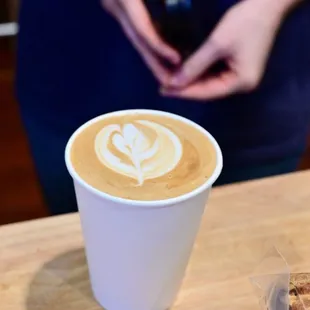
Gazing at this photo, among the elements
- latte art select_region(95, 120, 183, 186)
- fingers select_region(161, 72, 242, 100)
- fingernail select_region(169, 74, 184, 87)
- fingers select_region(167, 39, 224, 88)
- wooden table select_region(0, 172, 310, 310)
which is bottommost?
wooden table select_region(0, 172, 310, 310)

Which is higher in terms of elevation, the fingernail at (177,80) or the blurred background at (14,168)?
the fingernail at (177,80)

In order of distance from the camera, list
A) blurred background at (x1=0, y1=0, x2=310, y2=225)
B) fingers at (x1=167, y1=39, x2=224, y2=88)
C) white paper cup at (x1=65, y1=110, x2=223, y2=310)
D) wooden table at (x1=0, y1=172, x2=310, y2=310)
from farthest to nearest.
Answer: blurred background at (x1=0, y1=0, x2=310, y2=225)
fingers at (x1=167, y1=39, x2=224, y2=88)
wooden table at (x1=0, y1=172, x2=310, y2=310)
white paper cup at (x1=65, y1=110, x2=223, y2=310)

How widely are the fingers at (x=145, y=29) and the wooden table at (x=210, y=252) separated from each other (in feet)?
0.54

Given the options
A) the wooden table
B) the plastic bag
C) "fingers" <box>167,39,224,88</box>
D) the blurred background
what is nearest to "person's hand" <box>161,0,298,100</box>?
"fingers" <box>167,39,224,88</box>

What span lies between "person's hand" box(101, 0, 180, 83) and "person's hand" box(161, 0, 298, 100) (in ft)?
0.07

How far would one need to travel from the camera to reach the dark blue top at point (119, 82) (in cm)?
78

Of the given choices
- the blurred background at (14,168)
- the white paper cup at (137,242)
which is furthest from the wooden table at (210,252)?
the blurred background at (14,168)

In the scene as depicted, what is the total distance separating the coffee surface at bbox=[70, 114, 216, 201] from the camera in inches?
19.3

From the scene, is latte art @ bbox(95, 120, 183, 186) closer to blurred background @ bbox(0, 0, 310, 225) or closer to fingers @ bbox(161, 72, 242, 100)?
fingers @ bbox(161, 72, 242, 100)

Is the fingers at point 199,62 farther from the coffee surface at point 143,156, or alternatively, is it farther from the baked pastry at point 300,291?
the baked pastry at point 300,291

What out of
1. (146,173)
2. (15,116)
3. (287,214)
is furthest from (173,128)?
(15,116)

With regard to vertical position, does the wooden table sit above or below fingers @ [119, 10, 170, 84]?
below

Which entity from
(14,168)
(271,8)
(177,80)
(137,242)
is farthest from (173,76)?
(14,168)

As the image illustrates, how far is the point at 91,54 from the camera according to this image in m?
0.79
